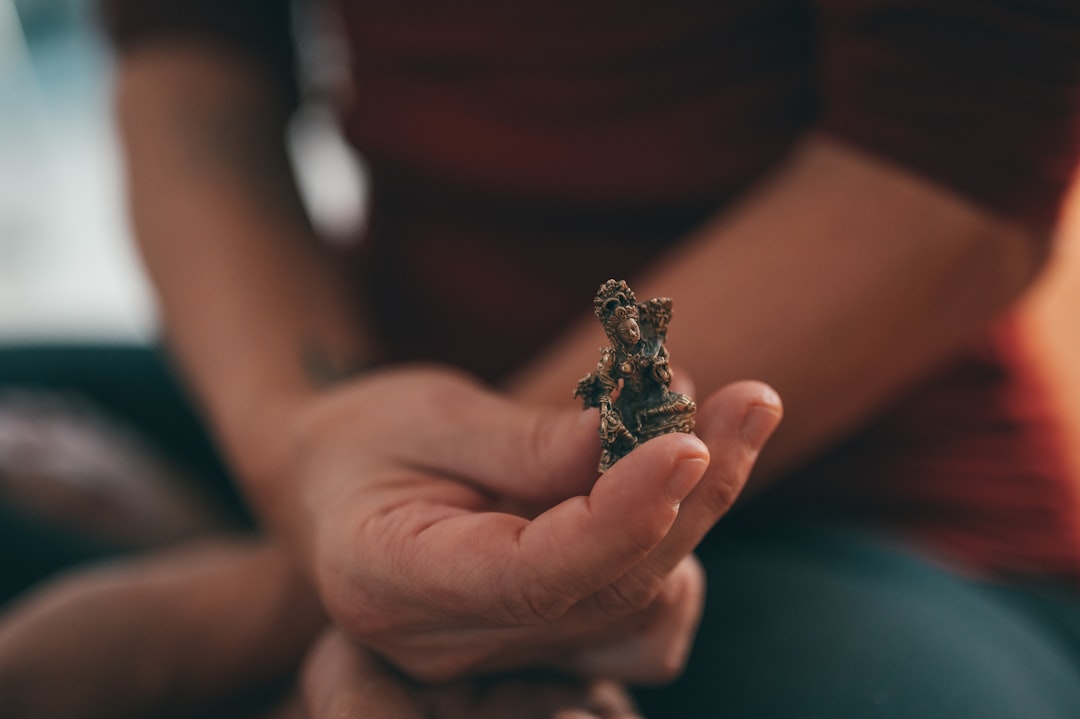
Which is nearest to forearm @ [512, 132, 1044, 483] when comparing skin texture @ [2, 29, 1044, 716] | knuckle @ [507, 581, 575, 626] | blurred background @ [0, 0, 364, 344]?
skin texture @ [2, 29, 1044, 716]

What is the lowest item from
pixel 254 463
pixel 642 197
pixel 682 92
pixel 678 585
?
pixel 254 463

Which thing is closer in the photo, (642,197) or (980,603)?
(980,603)

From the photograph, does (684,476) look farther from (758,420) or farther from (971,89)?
(971,89)

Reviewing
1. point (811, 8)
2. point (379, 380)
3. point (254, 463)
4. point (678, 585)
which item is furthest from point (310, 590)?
point (811, 8)

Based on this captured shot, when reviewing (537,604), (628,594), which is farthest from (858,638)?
(537,604)

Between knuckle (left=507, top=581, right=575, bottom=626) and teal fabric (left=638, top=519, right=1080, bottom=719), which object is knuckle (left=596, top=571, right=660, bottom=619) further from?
teal fabric (left=638, top=519, right=1080, bottom=719)

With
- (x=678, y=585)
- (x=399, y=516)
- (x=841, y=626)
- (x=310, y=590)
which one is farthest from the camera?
(x=310, y=590)

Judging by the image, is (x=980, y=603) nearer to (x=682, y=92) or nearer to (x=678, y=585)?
(x=678, y=585)
